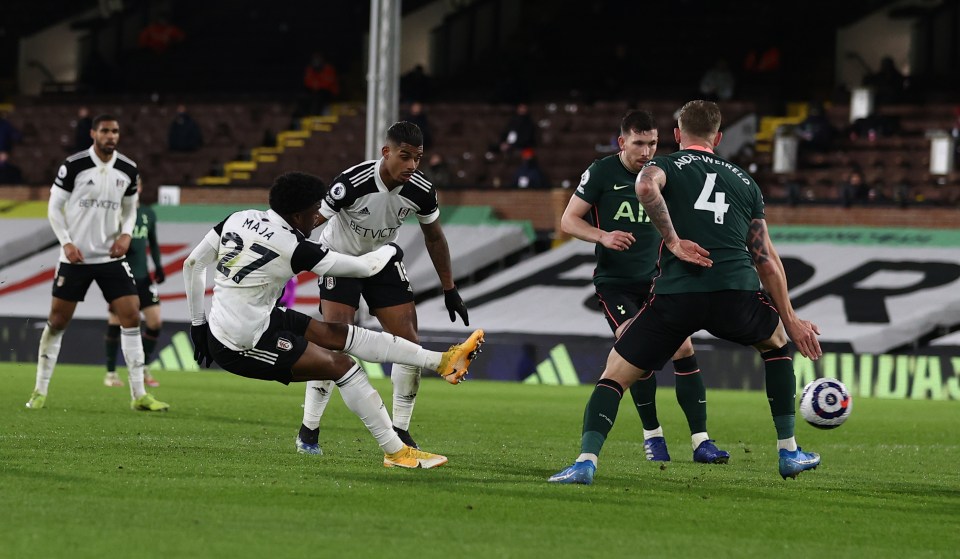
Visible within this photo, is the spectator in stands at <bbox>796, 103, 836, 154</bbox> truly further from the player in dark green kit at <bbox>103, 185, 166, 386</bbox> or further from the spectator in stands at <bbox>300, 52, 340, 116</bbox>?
the player in dark green kit at <bbox>103, 185, 166, 386</bbox>

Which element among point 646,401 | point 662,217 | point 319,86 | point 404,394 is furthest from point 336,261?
point 319,86

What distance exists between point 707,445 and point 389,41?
13.5 m

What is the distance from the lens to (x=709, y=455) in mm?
9906

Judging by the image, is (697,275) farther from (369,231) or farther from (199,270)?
(199,270)

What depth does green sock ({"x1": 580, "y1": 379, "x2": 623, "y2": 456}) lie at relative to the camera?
8.09 m

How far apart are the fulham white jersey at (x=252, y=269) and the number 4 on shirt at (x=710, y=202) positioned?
200cm

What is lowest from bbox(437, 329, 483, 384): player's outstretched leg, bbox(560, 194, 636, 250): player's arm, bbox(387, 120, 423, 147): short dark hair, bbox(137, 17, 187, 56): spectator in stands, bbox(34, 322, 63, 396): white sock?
bbox(34, 322, 63, 396): white sock

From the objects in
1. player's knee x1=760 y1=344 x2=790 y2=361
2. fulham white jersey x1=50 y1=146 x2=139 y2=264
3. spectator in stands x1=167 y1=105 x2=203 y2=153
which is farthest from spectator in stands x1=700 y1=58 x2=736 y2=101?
player's knee x1=760 y1=344 x2=790 y2=361

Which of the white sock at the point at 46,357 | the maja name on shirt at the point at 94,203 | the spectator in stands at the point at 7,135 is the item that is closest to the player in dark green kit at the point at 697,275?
the maja name on shirt at the point at 94,203

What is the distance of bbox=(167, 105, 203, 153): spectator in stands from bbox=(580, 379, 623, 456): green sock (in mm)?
24528

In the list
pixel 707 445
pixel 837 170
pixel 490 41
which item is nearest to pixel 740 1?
pixel 490 41

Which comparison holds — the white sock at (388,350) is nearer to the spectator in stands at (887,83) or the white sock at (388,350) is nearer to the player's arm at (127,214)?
the player's arm at (127,214)

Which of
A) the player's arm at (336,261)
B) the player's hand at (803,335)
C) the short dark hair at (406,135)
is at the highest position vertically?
the short dark hair at (406,135)

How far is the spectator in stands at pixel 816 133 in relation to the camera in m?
25.9
